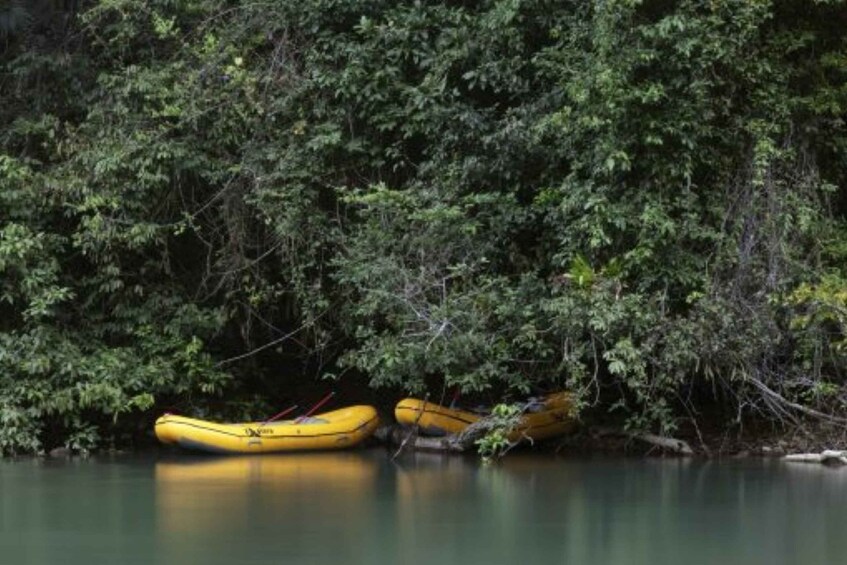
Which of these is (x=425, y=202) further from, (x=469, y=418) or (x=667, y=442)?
(x=667, y=442)

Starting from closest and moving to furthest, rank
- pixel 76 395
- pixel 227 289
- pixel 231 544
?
pixel 231 544
pixel 76 395
pixel 227 289

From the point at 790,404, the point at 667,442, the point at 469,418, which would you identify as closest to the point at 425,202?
the point at 469,418

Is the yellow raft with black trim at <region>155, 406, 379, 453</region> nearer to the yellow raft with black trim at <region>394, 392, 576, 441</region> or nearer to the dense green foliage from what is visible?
the dense green foliage

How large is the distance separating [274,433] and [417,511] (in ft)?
11.1

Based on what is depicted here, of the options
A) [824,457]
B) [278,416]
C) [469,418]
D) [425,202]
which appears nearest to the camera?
[824,457]

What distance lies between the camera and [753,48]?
10.3 m

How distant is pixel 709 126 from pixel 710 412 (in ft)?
9.59

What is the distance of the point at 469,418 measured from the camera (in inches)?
438

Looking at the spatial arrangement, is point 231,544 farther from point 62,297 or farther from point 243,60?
point 243,60

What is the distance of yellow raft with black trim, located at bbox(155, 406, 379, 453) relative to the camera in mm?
10930

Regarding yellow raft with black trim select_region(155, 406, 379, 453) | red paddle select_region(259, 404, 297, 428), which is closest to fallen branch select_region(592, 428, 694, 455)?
yellow raft with black trim select_region(155, 406, 379, 453)

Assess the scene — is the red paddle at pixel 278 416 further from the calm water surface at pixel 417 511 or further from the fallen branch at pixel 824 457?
the fallen branch at pixel 824 457

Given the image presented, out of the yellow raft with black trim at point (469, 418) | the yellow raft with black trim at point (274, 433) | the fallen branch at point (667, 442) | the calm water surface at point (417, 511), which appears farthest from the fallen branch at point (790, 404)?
the yellow raft with black trim at point (274, 433)

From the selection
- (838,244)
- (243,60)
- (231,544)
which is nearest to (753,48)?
(838,244)
